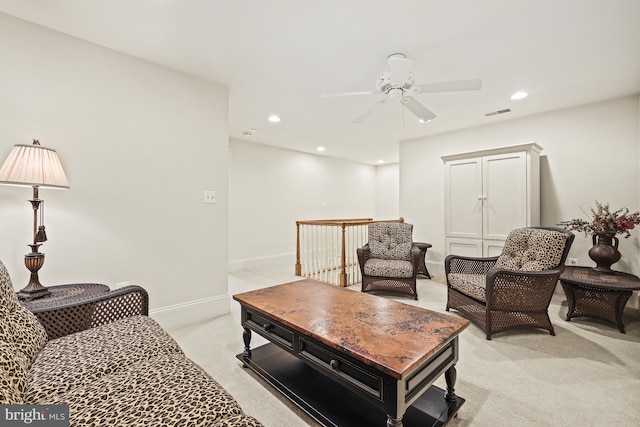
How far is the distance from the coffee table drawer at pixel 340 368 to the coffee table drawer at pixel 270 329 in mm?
125

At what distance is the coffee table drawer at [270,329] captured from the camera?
1.66 metres

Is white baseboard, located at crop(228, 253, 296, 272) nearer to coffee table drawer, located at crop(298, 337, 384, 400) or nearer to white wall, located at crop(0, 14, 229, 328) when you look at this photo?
white wall, located at crop(0, 14, 229, 328)

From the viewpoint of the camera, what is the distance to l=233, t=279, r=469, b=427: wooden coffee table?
3.98 ft

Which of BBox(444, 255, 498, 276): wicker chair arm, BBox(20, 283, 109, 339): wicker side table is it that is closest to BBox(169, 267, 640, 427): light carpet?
BBox(444, 255, 498, 276): wicker chair arm

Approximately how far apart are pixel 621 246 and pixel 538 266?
68.1 inches

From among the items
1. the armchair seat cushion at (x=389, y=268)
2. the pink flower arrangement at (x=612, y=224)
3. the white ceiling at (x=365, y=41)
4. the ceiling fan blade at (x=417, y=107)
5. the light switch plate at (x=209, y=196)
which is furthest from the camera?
the armchair seat cushion at (x=389, y=268)

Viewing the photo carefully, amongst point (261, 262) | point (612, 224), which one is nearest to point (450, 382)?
point (612, 224)

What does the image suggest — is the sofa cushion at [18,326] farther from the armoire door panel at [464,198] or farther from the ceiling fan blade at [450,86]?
the armoire door panel at [464,198]

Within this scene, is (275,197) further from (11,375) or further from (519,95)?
(11,375)

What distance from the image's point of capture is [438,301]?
11.2ft

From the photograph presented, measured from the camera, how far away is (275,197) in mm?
5758

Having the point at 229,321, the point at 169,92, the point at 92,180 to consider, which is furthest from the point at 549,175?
the point at 92,180

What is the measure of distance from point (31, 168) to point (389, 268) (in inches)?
130

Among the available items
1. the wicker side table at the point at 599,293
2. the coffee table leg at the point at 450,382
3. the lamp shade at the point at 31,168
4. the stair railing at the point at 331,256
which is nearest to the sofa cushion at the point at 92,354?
the lamp shade at the point at 31,168
